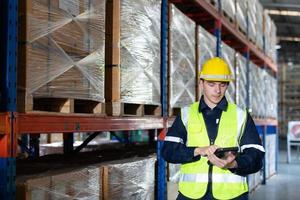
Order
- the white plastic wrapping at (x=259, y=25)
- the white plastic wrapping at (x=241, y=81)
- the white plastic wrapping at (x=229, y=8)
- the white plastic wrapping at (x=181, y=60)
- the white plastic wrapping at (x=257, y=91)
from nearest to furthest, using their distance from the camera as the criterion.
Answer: the white plastic wrapping at (x=181, y=60), the white plastic wrapping at (x=229, y=8), the white plastic wrapping at (x=241, y=81), the white plastic wrapping at (x=257, y=91), the white plastic wrapping at (x=259, y=25)

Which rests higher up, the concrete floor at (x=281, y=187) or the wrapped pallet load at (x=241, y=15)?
the wrapped pallet load at (x=241, y=15)

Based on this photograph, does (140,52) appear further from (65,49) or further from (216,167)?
(216,167)

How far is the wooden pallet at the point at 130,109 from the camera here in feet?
12.3

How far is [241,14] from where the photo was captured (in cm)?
882

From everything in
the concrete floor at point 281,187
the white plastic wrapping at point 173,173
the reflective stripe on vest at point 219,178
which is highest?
the reflective stripe on vest at point 219,178

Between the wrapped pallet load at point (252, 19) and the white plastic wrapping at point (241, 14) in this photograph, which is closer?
the white plastic wrapping at point (241, 14)

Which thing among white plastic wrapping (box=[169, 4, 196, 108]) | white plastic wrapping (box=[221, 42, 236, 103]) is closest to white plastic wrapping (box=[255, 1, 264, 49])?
white plastic wrapping (box=[221, 42, 236, 103])

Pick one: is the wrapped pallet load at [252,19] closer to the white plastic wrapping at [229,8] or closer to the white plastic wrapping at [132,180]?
the white plastic wrapping at [229,8]

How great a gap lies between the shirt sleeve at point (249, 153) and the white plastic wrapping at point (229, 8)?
15.0ft

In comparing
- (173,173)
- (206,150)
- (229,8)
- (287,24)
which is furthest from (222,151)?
(287,24)

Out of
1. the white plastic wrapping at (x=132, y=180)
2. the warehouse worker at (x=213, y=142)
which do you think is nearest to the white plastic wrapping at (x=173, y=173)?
the white plastic wrapping at (x=132, y=180)

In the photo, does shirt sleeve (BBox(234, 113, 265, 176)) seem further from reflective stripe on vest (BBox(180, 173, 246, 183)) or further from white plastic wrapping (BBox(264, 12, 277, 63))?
white plastic wrapping (BBox(264, 12, 277, 63))

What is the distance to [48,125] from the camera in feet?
9.56

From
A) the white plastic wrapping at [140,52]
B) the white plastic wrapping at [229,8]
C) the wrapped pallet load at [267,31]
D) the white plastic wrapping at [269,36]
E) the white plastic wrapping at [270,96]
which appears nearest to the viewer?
the white plastic wrapping at [140,52]
